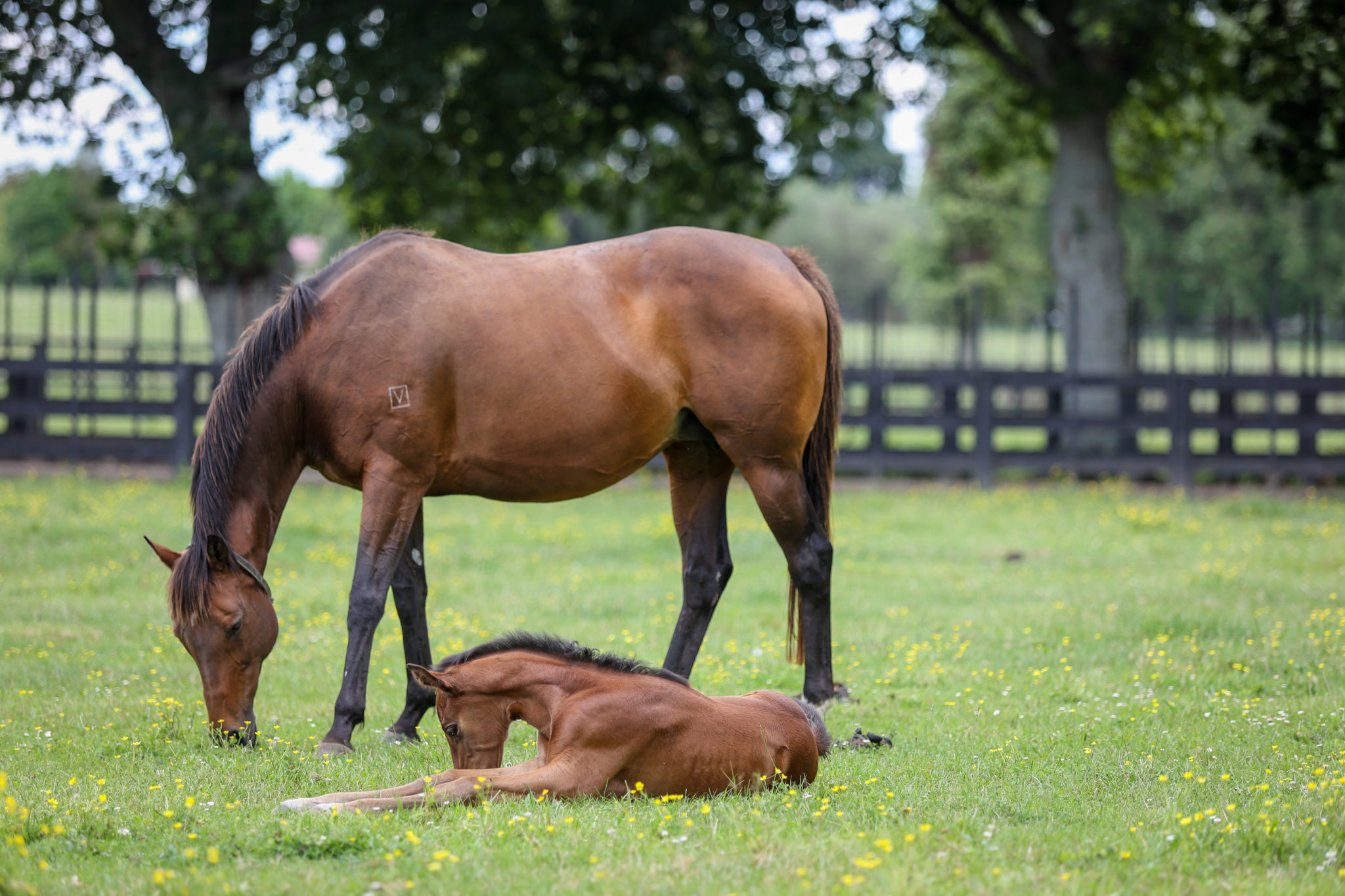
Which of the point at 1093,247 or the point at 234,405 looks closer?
the point at 234,405

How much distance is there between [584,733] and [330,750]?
1.59 meters

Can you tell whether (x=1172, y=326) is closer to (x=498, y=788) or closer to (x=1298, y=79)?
(x=1298, y=79)

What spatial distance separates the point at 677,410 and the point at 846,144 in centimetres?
1533

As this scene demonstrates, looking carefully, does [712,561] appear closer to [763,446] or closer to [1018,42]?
[763,446]

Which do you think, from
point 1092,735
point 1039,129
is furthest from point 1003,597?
point 1039,129

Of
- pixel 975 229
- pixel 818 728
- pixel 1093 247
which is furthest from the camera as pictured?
pixel 975 229

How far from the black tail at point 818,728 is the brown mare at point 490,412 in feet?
3.89

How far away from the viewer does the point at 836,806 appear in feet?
14.1

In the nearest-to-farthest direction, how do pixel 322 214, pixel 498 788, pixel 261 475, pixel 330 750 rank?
pixel 498 788
pixel 330 750
pixel 261 475
pixel 322 214

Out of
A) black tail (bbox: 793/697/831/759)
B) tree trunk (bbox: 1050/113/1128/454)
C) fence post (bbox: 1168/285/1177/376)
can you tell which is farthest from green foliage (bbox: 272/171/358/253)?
black tail (bbox: 793/697/831/759)

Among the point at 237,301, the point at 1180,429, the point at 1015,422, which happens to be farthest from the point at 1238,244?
the point at 237,301

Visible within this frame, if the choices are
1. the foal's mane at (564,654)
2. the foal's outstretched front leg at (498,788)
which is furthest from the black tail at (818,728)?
the foal's outstretched front leg at (498,788)

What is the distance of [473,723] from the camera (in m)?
4.40

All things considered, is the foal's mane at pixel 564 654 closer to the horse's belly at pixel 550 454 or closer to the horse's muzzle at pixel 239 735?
the horse's belly at pixel 550 454
